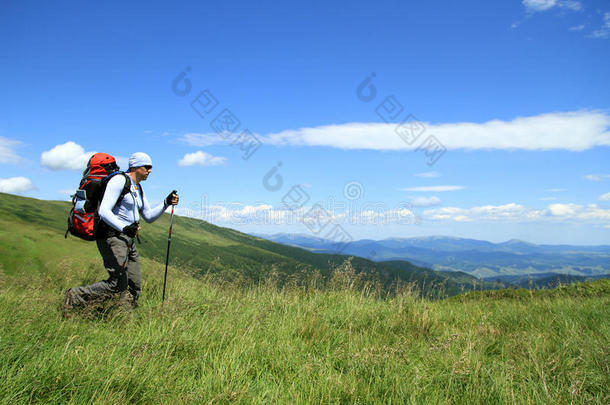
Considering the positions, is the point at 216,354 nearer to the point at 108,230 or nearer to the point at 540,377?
the point at 108,230

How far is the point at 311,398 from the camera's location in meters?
3.18

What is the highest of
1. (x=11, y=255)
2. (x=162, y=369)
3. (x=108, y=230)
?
(x=108, y=230)

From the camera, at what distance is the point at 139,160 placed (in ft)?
19.2

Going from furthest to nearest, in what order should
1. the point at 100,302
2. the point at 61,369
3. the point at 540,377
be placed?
the point at 100,302, the point at 540,377, the point at 61,369

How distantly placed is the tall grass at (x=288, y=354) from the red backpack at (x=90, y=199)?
1.16m

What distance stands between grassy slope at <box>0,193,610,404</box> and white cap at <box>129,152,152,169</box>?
2310 millimetres

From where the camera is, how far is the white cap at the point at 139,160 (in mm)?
5820

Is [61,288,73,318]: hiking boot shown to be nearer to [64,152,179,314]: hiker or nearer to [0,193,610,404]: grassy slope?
[64,152,179,314]: hiker

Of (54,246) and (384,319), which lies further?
(54,246)

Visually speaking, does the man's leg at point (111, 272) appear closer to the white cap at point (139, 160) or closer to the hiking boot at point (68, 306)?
the hiking boot at point (68, 306)

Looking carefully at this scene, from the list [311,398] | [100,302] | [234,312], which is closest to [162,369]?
[311,398]

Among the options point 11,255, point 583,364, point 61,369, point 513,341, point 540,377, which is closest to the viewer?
point 61,369

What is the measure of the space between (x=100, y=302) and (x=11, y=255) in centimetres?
2998

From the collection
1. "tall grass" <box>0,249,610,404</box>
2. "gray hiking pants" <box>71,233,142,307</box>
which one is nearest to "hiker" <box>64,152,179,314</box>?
"gray hiking pants" <box>71,233,142,307</box>
